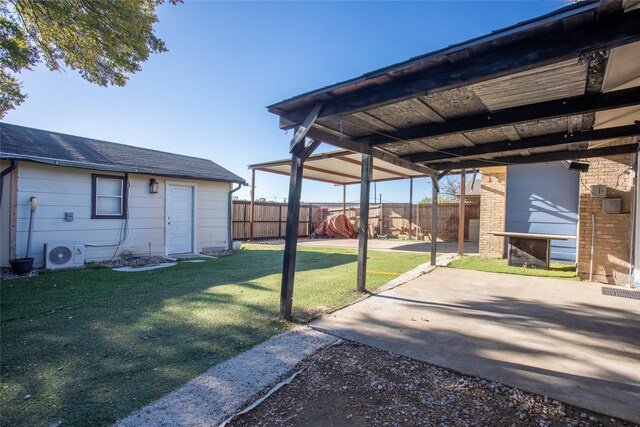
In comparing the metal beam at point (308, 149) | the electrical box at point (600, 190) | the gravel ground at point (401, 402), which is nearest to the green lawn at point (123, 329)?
the gravel ground at point (401, 402)

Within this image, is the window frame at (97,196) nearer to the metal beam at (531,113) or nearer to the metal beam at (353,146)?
the metal beam at (353,146)

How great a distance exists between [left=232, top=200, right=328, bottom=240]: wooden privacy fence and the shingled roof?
406 centimetres

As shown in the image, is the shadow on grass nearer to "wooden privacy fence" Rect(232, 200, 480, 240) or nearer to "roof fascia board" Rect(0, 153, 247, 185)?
"roof fascia board" Rect(0, 153, 247, 185)

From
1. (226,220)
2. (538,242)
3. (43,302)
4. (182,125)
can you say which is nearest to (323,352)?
(43,302)

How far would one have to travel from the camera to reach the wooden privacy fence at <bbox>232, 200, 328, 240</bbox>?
47.9 feet

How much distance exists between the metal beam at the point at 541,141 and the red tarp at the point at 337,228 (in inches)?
447

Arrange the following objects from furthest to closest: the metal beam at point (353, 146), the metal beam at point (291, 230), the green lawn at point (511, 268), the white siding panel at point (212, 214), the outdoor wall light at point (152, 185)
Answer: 1. the white siding panel at point (212, 214)
2. the outdoor wall light at point (152, 185)
3. the green lawn at point (511, 268)
4. the metal beam at point (353, 146)
5. the metal beam at point (291, 230)

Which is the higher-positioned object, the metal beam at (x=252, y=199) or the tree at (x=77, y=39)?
the tree at (x=77, y=39)

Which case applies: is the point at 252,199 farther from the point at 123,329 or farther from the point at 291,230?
the point at 123,329

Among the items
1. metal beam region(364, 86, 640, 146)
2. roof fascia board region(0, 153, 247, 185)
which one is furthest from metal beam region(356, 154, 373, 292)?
roof fascia board region(0, 153, 247, 185)

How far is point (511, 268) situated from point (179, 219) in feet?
30.3

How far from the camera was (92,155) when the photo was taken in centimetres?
785

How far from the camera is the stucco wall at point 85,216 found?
262 inches

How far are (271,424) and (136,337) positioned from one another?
2.03m
